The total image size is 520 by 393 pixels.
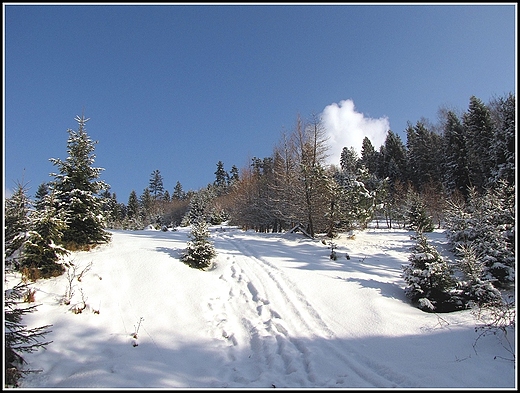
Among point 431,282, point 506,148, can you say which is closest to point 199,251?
point 431,282

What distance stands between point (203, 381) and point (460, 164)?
159ft

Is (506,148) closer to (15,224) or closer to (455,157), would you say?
(455,157)

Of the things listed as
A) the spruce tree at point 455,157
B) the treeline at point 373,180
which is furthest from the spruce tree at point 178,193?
the spruce tree at point 455,157

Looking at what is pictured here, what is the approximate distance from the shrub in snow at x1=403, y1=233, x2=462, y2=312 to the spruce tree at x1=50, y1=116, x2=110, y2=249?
12.3 meters

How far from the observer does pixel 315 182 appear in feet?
65.6

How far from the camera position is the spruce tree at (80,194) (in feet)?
36.0

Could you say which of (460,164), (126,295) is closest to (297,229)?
(126,295)

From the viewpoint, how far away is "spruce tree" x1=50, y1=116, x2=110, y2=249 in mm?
10984

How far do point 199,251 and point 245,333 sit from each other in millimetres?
5143

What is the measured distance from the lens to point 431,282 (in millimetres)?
8383

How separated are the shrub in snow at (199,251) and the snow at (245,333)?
0.50 metres

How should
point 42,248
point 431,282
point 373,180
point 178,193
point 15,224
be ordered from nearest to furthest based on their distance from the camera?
point 15,224
point 42,248
point 431,282
point 373,180
point 178,193

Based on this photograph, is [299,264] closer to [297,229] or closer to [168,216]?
[297,229]

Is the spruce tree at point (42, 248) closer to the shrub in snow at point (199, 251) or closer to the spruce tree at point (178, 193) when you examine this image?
the shrub in snow at point (199, 251)
